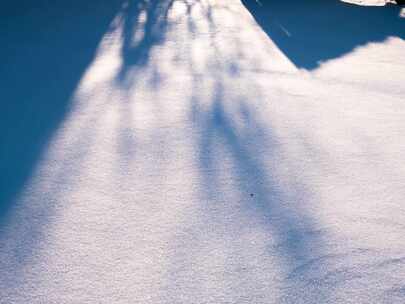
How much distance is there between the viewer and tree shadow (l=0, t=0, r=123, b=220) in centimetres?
290

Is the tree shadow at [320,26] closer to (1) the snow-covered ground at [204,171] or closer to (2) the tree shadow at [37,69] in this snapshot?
(1) the snow-covered ground at [204,171]

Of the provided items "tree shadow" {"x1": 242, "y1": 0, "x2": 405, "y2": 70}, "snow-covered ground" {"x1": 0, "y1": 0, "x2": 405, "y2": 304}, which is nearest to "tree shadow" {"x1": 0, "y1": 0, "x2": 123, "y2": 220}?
"snow-covered ground" {"x1": 0, "y1": 0, "x2": 405, "y2": 304}

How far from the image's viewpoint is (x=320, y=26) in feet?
18.9

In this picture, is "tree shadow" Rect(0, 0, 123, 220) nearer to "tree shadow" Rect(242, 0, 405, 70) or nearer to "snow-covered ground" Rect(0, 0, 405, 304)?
"snow-covered ground" Rect(0, 0, 405, 304)

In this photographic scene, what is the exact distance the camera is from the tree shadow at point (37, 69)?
9.50 ft

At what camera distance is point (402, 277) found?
1.89m

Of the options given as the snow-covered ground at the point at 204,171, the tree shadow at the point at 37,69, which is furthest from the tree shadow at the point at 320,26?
the tree shadow at the point at 37,69

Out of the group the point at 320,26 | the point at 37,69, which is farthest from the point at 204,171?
the point at 320,26

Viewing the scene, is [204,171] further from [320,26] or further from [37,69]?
[320,26]

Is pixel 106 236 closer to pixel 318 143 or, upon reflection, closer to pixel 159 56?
pixel 318 143

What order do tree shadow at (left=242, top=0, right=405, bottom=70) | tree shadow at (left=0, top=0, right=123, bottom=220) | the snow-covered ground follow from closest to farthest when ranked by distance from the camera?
the snow-covered ground, tree shadow at (left=0, top=0, right=123, bottom=220), tree shadow at (left=242, top=0, right=405, bottom=70)

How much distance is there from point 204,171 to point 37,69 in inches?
116

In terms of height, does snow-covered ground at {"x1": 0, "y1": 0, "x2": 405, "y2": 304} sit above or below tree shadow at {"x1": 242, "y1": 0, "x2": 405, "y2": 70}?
below

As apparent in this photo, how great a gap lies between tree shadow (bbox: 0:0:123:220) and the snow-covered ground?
2 cm
